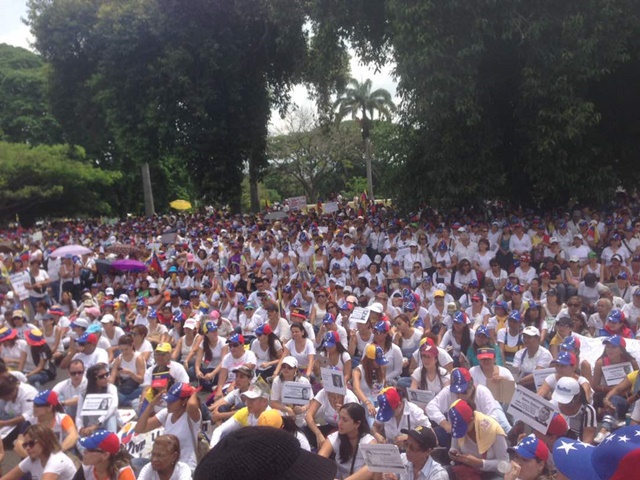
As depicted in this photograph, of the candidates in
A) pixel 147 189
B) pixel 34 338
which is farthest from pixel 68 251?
pixel 147 189

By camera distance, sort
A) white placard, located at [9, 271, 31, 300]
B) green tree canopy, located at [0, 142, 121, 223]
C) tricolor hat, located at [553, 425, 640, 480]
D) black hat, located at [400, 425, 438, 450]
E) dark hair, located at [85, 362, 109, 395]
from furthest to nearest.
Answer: green tree canopy, located at [0, 142, 121, 223], white placard, located at [9, 271, 31, 300], dark hair, located at [85, 362, 109, 395], black hat, located at [400, 425, 438, 450], tricolor hat, located at [553, 425, 640, 480]

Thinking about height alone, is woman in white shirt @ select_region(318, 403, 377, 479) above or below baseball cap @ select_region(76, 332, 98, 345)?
below

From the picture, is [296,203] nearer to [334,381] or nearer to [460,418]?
[334,381]

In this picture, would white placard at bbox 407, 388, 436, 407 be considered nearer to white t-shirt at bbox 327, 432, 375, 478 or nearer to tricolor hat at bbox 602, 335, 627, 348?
white t-shirt at bbox 327, 432, 375, 478

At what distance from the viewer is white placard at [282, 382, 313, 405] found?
620cm

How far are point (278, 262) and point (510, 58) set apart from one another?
8308 millimetres

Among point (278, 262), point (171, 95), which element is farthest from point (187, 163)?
point (278, 262)

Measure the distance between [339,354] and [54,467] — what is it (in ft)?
10.5

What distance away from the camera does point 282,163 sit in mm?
39594

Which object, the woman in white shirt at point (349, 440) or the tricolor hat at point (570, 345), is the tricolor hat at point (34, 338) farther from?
the tricolor hat at point (570, 345)

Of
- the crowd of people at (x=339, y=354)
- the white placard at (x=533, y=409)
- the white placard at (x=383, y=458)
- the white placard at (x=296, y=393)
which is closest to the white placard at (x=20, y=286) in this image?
the crowd of people at (x=339, y=354)

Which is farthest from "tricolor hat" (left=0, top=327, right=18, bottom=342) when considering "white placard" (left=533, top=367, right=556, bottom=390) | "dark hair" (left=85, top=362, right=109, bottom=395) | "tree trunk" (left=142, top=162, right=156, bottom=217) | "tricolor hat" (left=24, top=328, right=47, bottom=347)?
"tree trunk" (left=142, top=162, right=156, bottom=217)

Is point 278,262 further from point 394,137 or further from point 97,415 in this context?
point 97,415

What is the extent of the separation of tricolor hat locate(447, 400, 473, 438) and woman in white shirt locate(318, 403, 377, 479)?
659 mm
